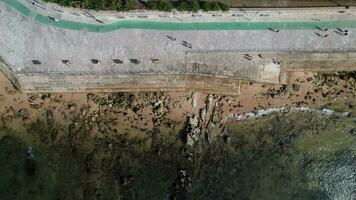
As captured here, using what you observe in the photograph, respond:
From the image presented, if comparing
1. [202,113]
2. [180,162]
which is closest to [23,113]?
[180,162]

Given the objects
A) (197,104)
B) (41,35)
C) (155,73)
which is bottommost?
(197,104)

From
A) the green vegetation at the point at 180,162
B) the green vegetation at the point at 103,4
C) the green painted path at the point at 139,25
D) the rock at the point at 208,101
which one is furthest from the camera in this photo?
the rock at the point at 208,101

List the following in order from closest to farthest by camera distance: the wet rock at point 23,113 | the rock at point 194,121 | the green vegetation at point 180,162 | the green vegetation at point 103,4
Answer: the green vegetation at point 103,4, the green vegetation at point 180,162, the wet rock at point 23,113, the rock at point 194,121

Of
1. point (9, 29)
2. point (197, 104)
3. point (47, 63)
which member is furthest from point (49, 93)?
point (197, 104)

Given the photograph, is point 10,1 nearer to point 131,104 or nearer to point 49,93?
point 49,93

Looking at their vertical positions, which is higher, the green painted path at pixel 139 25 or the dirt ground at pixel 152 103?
the green painted path at pixel 139 25

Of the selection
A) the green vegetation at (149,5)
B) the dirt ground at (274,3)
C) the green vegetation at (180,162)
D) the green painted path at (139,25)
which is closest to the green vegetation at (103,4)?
the green vegetation at (149,5)

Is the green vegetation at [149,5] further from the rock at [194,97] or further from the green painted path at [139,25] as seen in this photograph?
the rock at [194,97]

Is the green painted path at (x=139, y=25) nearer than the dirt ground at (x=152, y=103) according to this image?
Yes
